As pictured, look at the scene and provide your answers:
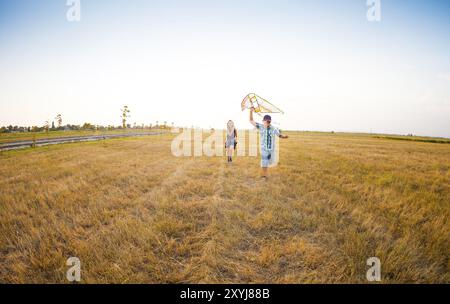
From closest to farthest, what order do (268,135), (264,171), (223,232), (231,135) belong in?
(223,232), (268,135), (264,171), (231,135)

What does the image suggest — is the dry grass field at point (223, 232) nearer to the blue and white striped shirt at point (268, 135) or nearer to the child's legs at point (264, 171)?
the child's legs at point (264, 171)

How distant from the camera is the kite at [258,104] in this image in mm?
9047

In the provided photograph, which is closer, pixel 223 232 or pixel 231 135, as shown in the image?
pixel 223 232

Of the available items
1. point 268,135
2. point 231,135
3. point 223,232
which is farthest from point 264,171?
point 223,232

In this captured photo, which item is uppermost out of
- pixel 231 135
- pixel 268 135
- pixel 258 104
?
pixel 258 104

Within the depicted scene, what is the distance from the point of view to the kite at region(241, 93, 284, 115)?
905 centimetres

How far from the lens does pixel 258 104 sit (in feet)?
30.4

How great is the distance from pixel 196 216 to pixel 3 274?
3.30 meters

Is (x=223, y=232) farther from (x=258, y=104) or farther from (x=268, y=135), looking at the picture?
(x=258, y=104)
